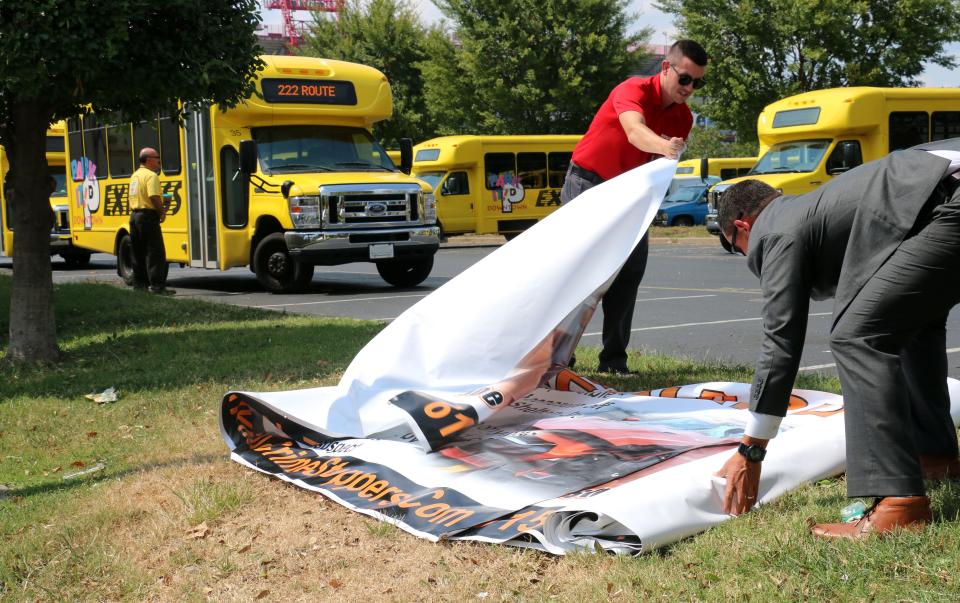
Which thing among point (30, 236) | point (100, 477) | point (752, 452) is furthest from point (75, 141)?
point (752, 452)

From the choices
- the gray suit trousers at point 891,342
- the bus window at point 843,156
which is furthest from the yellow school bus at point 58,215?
the gray suit trousers at point 891,342

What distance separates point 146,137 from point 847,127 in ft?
44.1

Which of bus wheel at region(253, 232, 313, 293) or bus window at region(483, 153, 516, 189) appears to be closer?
bus wheel at region(253, 232, 313, 293)

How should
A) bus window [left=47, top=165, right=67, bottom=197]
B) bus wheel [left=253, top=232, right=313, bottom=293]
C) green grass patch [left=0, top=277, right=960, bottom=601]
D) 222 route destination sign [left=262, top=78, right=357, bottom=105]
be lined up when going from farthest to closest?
bus window [left=47, top=165, right=67, bottom=197], bus wheel [left=253, top=232, right=313, bottom=293], 222 route destination sign [left=262, top=78, right=357, bottom=105], green grass patch [left=0, top=277, right=960, bottom=601]

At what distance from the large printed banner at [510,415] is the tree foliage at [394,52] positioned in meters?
37.0

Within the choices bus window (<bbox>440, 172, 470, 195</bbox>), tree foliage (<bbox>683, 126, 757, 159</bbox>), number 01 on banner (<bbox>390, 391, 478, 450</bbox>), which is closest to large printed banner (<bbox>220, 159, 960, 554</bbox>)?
number 01 on banner (<bbox>390, 391, 478, 450</bbox>)

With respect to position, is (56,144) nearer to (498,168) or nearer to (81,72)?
(498,168)

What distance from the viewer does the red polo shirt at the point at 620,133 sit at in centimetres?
615

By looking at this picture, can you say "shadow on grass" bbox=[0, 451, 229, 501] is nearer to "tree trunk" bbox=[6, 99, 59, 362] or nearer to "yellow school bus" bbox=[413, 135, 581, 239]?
"tree trunk" bbox=[6, 99, 59, 362]

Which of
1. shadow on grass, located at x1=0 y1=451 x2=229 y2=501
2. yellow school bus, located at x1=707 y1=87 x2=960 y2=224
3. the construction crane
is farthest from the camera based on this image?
the construction crane

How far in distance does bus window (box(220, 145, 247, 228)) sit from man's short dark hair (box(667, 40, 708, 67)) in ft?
34.3

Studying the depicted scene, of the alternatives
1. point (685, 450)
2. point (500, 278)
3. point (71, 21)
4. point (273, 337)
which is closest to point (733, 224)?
point (685, 450)

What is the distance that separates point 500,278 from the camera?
16.3 ft

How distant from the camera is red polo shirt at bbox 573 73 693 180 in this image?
6152mm
